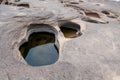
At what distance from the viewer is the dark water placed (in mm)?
6291

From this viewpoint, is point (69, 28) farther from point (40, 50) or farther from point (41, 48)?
point (40, 50)

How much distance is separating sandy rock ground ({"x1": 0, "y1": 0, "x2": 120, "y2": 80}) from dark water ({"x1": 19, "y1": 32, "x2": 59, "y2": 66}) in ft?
1.49

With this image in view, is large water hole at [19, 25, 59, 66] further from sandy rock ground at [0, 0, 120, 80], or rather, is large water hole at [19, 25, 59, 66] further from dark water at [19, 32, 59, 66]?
sandy rock ground at [0, 0, 120, 80]

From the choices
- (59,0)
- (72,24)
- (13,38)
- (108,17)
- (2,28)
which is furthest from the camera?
(59,0)

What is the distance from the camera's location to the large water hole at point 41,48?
6.31 m

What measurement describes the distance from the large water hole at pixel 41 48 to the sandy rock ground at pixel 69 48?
1.21ft

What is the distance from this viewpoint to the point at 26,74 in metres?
4.70

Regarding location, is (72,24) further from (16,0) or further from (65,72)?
(16,0)

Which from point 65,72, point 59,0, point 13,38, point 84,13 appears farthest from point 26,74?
point 59,0

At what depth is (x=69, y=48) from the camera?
19.9 feet

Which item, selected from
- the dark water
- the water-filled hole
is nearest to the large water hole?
the dark water

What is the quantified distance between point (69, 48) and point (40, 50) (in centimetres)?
145

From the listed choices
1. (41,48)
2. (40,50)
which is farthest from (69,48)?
(41,48)

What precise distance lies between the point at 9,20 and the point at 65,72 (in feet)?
13.6
